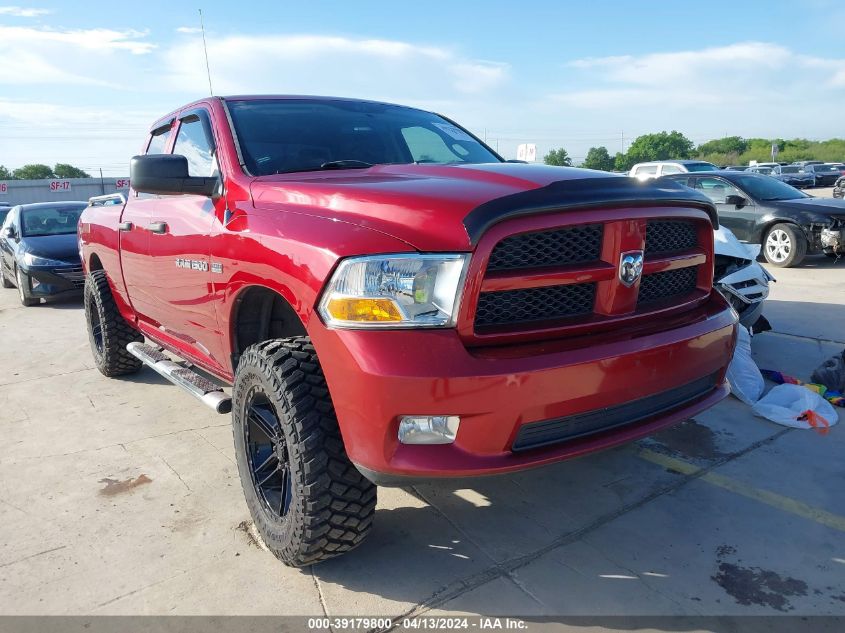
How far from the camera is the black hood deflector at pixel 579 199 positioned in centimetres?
201

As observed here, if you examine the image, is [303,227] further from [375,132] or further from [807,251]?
[807,251]

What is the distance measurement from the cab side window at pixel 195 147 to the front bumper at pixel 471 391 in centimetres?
156

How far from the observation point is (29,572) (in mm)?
2566

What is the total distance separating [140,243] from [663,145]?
83.7 meters

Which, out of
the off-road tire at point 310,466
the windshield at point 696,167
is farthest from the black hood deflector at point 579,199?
the windshield at point 696,167

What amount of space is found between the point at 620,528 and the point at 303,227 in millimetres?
1849

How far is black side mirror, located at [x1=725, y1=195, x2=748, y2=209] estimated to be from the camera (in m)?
10.0

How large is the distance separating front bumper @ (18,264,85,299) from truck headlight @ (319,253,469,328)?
845cm

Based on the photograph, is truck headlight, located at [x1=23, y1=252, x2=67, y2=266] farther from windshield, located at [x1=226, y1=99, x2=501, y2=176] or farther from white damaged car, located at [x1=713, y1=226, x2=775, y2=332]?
white damaged car, located at [x1=713, y1=226, x2=775, y2=332]

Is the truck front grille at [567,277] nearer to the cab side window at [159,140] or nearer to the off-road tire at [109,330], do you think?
the cab side window at [159,140]

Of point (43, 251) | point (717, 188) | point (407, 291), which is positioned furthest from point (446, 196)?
point (717, 188)

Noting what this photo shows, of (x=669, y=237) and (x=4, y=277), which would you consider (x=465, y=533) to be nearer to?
(x=669, y=237)

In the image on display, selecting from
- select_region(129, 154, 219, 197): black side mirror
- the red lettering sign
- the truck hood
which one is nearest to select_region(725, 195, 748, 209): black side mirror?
the truck hood

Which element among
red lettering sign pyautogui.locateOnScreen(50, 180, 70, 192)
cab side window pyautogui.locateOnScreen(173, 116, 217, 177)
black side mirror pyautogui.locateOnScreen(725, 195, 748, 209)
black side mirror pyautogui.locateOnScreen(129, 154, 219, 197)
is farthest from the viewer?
red lettering sign pyautogui.locateOnScreen(50, 180, 70, 192)
